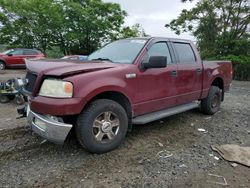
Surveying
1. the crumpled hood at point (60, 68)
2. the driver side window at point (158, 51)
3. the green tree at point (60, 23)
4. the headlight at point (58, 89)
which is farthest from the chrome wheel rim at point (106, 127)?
the green tree at point (60, 23)

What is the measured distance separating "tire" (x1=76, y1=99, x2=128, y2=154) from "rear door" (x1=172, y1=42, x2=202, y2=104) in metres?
1.64

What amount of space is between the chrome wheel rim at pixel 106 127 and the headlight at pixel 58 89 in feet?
1.93

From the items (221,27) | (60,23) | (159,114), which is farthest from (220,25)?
(159,114)

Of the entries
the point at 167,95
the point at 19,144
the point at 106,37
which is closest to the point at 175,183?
the point at 167,95

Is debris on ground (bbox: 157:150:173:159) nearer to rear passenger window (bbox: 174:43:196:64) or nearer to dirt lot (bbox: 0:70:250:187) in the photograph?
dirt lot (bbox: 0:70:250:187)

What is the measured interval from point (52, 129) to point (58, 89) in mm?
543

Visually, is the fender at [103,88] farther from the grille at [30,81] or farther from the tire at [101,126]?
the grille at [30,81]

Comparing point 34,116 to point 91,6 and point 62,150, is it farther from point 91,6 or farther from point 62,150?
point 91,6

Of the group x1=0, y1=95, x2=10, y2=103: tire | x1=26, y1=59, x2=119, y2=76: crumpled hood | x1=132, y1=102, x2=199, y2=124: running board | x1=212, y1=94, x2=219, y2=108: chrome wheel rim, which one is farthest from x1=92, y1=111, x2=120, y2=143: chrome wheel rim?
x1=0, y1=95, x2=10, y2=103: tire

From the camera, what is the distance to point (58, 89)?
11.4ft

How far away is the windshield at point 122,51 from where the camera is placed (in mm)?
4500

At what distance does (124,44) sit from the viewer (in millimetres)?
4945

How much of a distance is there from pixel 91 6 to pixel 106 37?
3419 millimetres

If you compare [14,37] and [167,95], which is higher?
[14,37]
